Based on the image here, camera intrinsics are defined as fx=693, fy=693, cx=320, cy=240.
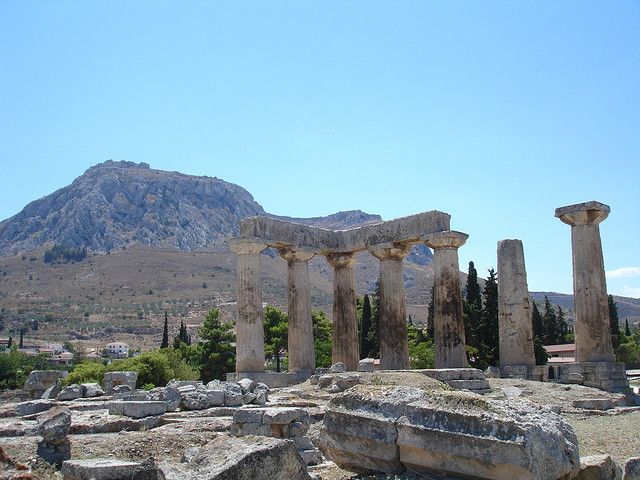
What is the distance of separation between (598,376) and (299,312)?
1218 cm

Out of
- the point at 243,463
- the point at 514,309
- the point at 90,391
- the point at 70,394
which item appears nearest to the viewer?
the point at 243,463

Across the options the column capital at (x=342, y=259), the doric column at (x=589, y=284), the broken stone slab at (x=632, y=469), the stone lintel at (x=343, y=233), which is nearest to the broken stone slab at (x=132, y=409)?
the broken stone slab at (x=632, y=469)

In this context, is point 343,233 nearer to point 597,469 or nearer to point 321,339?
point 321,339

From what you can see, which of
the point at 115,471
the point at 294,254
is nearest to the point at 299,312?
the point at 294,254

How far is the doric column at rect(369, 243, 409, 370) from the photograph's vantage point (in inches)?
1154

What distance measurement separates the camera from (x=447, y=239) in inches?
1061

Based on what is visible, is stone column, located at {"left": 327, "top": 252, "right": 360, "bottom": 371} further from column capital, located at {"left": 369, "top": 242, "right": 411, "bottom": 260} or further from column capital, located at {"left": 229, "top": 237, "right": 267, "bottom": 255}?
column capital, located at {"left": 229, "top": 237, "right": 267, "bottom": 255}

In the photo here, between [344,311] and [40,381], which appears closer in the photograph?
[40,381]

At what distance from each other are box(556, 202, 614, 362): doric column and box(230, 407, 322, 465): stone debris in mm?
17888

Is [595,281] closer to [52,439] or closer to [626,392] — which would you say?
[626,392]

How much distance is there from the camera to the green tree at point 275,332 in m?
51.4

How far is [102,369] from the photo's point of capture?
39531mm

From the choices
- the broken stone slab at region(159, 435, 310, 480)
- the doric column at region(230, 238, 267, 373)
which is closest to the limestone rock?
the doric column at region(230, 238, 267, 373)

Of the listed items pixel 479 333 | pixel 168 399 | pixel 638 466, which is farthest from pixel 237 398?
pixel 479 333
